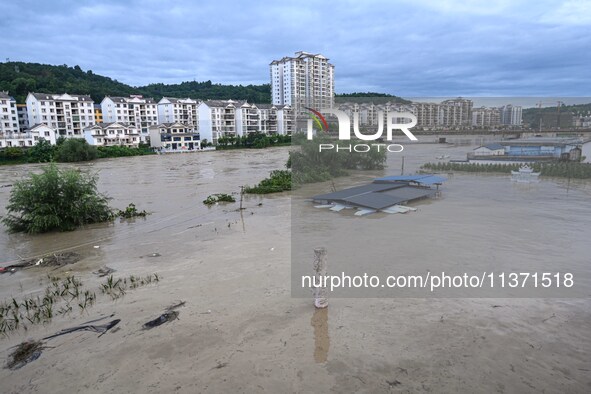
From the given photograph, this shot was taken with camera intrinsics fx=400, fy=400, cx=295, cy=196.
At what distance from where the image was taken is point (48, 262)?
25.2ft

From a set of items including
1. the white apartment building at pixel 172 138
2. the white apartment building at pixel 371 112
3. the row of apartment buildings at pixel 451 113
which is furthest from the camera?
the white apartment building at pixel 172 138

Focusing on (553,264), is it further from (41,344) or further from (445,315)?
(41,344)

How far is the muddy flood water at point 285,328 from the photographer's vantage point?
351cm

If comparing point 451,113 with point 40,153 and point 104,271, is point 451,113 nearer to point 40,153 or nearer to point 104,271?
point 104,271

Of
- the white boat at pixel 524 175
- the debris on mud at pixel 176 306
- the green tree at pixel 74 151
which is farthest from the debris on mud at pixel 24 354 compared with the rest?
the green tree at pixel 74 151

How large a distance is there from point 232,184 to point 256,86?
2603 inches

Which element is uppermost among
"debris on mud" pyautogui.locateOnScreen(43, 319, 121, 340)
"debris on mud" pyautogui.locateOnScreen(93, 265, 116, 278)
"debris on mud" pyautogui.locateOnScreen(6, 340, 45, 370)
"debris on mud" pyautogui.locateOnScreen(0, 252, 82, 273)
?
"debris on mud" pyautogui.locateOnScreen(43, 319, 121, 340)

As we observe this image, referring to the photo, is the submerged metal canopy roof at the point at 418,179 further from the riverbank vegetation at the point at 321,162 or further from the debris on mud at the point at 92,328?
the debris on mud at the point at 92,328

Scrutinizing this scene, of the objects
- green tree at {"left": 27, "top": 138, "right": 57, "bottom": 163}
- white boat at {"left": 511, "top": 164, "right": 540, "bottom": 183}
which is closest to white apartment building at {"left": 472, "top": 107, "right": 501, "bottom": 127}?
white boat at {"left": 511, "top": 164, "right": 540, "bottom": 183}

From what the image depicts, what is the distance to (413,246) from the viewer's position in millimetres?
7621

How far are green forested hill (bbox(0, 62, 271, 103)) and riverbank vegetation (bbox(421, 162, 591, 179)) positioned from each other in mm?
47683

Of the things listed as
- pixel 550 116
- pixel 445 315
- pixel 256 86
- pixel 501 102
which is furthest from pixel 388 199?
pixel 256 86

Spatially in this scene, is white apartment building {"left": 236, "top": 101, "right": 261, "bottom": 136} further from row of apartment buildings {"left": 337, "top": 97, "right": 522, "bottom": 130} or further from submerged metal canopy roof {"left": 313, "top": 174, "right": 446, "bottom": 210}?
submerged metal canopy roof {"left": 313, "top": 174, "right": 446, "bottom": 210}

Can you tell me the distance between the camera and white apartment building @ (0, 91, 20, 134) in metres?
39.1
